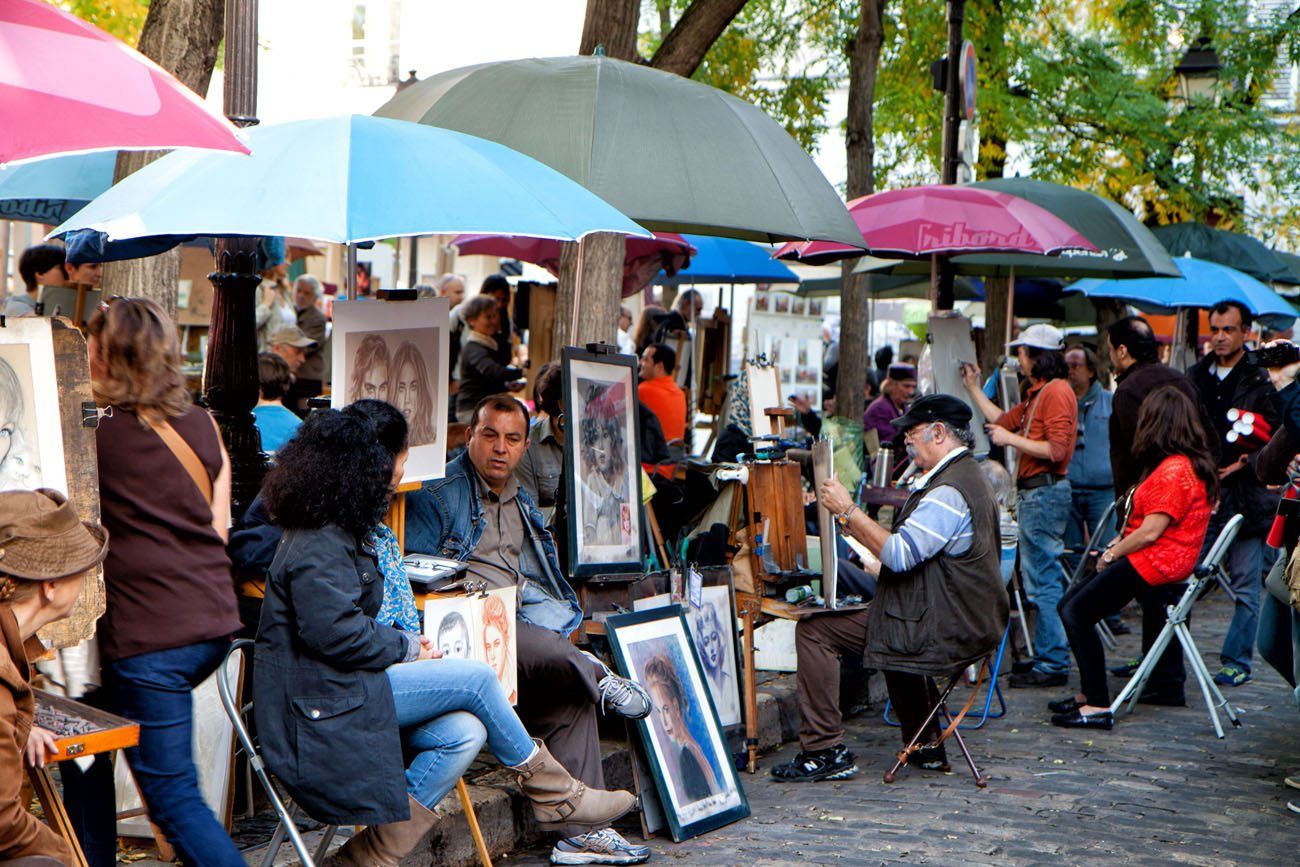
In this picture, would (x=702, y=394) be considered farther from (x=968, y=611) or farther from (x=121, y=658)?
(x=121, y=658)

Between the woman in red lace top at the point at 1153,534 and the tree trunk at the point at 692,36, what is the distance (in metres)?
3.13

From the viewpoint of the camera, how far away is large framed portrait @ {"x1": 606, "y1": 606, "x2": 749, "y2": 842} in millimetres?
5703

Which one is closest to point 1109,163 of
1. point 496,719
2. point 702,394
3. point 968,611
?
point 702,394

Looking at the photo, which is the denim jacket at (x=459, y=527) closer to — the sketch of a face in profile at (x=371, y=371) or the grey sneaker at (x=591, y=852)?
the sketch of a face in profile at (x=371, y=371)

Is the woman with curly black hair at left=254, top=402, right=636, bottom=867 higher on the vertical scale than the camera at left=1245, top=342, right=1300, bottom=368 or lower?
lower

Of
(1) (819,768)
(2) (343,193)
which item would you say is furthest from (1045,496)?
(2) (343,193)

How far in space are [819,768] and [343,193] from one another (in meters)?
3.44

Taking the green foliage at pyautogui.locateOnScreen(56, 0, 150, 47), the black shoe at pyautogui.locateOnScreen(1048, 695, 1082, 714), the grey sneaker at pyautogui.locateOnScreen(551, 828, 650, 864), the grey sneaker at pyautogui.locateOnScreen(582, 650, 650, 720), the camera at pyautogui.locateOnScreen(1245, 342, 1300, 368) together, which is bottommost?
the black shoe at pyautogui.locateOnScreen(1048, 695, 1082, 714)

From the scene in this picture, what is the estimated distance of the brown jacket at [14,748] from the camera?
307 cm

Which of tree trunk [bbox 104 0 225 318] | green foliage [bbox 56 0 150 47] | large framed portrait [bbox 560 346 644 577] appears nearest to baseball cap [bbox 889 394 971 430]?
large framed portrait [bbox 560 346 644 577]

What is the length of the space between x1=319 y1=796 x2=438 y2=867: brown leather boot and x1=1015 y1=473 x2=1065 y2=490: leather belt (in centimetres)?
534

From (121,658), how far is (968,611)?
11.8 ft

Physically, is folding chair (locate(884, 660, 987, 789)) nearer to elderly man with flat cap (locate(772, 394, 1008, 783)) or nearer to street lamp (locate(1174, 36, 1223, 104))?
elderly man with flat cap (locate(772, 394, 1008, 783))

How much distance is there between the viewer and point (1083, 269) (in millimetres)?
10141
